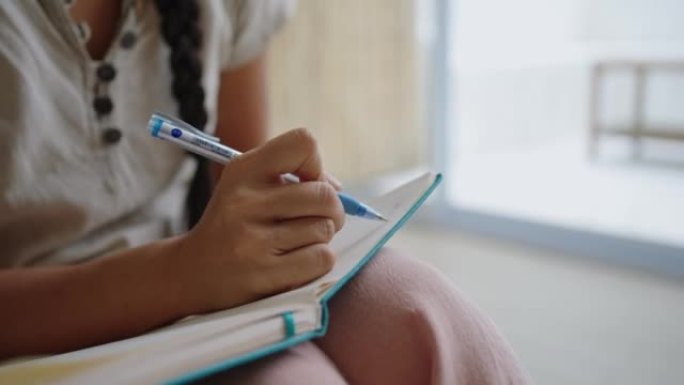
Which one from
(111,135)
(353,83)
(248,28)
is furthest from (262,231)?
(353,83)

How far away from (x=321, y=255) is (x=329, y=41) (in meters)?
1.50

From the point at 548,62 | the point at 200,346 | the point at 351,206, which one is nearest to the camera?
the point at 200,346

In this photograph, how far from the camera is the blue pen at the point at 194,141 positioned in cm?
37

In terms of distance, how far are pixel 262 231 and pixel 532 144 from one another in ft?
7.91

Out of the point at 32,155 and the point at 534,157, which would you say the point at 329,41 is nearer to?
the point at 534,157

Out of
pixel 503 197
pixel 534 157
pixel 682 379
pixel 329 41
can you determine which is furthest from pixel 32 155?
pixel 534 157

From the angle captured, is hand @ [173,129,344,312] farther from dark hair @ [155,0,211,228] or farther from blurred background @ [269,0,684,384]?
blurred background @ [269,0,684,384]

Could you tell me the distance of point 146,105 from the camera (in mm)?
521

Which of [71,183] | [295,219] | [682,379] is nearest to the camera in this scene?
[295,219]

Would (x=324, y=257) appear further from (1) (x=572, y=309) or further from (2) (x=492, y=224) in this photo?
(2) (x=492, y=224)

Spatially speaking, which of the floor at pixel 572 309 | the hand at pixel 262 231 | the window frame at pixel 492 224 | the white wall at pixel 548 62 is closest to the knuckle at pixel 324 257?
the hand at pixel 262 231

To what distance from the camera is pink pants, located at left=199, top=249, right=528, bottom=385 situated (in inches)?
13.8

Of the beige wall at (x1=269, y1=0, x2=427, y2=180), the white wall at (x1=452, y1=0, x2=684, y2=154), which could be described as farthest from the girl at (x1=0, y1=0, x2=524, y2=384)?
the white wall at (x1=452, y1=0, x2=684, y2=154)

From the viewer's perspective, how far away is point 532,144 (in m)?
2.63
